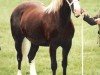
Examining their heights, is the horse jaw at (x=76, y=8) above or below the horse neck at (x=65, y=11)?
above

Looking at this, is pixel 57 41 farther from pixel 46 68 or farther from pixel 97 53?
pixel 97 53

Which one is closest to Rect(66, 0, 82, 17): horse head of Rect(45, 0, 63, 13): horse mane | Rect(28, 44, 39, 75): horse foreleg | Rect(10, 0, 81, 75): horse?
Rect(10, 0, 81, 75): horse

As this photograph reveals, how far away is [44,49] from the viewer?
12656 mm

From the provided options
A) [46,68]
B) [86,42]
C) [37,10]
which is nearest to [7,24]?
[86,42]

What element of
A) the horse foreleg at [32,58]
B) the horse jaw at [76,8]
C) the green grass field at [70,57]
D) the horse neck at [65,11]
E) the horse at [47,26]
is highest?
the horse jaw at [76,8]

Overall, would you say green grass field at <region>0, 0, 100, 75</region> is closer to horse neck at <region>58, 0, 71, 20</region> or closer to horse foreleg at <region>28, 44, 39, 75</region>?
horse foreleg at <region>28, 44, 39, 75</region>

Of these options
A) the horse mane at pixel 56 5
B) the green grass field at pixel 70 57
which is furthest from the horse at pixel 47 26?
the green grass field at pixel 70 57

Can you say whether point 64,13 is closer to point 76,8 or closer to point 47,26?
point 47,26

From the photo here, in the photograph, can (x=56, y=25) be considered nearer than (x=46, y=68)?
Yes

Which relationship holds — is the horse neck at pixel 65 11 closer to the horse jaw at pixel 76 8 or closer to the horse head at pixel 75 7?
the horse head at pixel 75 7

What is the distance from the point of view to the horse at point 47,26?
7.59 meters

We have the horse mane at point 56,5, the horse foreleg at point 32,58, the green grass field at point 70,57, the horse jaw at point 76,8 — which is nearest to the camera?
the horse jaw at point 76,8

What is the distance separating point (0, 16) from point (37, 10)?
1308cm

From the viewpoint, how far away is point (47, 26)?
7766 mm
